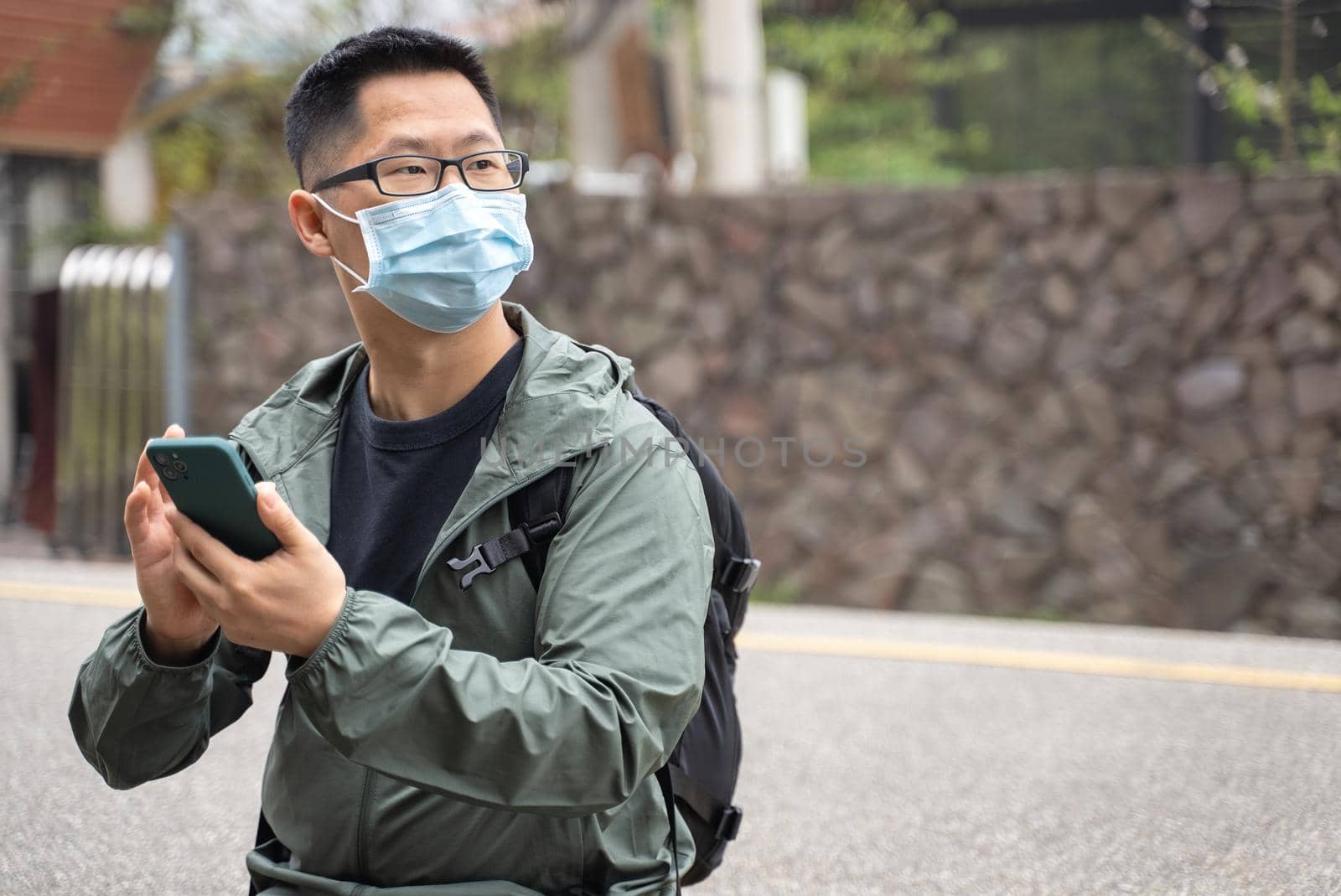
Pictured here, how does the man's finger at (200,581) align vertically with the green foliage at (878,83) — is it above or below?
below

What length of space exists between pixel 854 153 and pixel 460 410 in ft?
39.3

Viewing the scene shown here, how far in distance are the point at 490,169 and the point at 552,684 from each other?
87cm

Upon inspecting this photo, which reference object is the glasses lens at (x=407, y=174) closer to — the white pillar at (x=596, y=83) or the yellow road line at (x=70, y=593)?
the yellow road line at (x=70, y=593)

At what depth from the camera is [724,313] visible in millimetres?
7176

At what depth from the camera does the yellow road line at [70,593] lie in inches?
255

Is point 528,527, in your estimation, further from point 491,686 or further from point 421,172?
point 421,172

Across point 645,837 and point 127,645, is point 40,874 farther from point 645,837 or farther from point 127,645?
point 645,837

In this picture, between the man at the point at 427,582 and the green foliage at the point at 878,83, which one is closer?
the man at the point at 427,582

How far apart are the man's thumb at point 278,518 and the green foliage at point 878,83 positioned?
11588mm

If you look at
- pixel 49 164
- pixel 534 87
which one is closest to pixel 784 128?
pixel 534 87

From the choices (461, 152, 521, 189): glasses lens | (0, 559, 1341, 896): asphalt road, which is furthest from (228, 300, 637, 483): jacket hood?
(0, 559, 1341, 896): asphalt road

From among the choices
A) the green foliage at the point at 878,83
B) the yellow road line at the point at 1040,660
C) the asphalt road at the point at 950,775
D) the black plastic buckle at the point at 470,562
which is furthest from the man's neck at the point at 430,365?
the green foliage at the point at 878,83

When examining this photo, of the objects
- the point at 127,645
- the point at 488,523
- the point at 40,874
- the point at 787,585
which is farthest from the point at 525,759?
the point at 787,585

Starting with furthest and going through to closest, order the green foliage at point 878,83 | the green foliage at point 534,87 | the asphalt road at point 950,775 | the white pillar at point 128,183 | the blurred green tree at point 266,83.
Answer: the green foliage at point 878,83 → the green foliage at point 534,87 → the blurred green tree at point 266,83 → the white pillar at point 128,183 → the asphalt road at point 950,775
